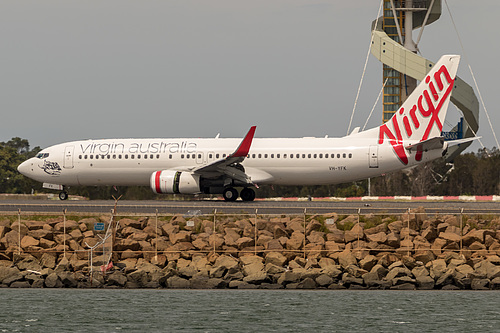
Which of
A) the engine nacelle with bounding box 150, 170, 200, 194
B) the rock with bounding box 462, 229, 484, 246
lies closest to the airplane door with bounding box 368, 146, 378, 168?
the engine nacelle with bounding box 150, 170, 200, 194

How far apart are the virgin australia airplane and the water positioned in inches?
706

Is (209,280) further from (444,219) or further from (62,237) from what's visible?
(444,219)

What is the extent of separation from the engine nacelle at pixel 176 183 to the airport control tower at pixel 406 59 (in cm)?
3847

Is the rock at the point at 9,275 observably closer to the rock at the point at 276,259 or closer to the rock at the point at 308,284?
the rock at the point at 276,259

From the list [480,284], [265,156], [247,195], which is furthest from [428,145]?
[480,284]

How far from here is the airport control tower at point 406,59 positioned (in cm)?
8144

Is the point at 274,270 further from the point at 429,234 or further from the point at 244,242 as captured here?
the point at 429,234

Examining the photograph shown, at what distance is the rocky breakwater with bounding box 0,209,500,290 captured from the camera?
105 feet

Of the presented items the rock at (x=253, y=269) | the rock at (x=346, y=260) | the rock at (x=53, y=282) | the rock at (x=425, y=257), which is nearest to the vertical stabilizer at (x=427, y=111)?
the rock at (x=425, y=257)

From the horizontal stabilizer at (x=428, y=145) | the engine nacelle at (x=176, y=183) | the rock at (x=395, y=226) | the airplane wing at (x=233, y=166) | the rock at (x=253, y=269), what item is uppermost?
the horizontal stabilizer at (x=428, y=145)

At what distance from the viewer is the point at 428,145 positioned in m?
47.5

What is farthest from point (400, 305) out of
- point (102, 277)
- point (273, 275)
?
point (102, 277)

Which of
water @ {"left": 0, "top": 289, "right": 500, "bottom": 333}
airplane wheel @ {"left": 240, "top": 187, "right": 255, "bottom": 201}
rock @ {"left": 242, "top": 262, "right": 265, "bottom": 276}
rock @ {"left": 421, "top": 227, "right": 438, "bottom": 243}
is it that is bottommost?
water @ {"left": 0, "top": 289, "right": 500, "bottom": 333}

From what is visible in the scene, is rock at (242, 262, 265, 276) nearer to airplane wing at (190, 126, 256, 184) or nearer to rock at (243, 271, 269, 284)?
rock at (243, 271, 269, 284)
